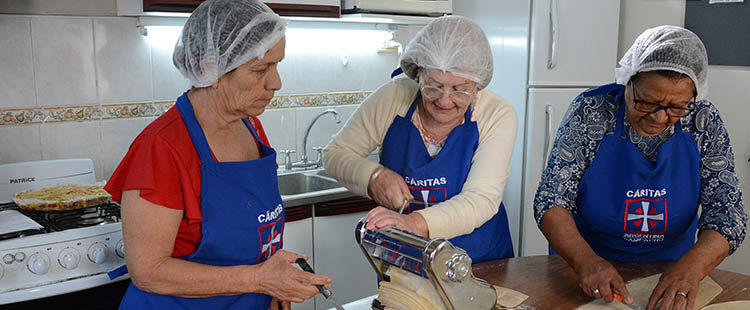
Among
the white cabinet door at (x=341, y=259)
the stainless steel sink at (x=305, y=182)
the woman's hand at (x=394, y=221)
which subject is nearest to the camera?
the woman's hand at (x=394, y=221)

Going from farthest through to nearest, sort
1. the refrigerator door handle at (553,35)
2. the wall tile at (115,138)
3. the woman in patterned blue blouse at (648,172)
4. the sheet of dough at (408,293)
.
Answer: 1. the refrigerator door handle at (553,35)
2. the wall tile at (115,138)
3. the woman in patterned blue blouse at (648,172)
4. the sheet of dough at (408,293)

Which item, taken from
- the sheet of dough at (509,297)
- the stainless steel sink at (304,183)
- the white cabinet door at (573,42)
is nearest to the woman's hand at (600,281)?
the sheet of dough at (509,297)

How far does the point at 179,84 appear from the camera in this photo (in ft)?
9.64

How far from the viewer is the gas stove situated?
1969mm

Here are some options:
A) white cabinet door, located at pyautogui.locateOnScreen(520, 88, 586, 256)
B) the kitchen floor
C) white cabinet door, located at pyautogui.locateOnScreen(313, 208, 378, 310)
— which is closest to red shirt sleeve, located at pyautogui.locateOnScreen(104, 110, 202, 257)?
the kitchen floor

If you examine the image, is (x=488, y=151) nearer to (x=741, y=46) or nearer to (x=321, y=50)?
(x=321, y=50)

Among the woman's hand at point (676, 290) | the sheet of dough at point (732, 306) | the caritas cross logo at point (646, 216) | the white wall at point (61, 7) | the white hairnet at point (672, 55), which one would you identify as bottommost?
the sheet of dough at point (732, 306)

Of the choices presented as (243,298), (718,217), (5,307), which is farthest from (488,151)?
(5,307)

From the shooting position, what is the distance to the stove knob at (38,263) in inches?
78.0

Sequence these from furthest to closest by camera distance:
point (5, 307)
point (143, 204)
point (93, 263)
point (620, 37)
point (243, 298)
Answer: point (620, 37) < point (93, 263) < point (5, 307) < point (243, 298) < point (143, 204)

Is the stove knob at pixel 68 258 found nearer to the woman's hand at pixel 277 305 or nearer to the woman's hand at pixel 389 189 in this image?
the woman's hand at pixel 277 305

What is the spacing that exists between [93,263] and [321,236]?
1.03m

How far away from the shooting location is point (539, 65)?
3.34 metres

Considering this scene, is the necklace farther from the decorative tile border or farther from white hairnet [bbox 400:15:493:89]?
the decorative tile border
